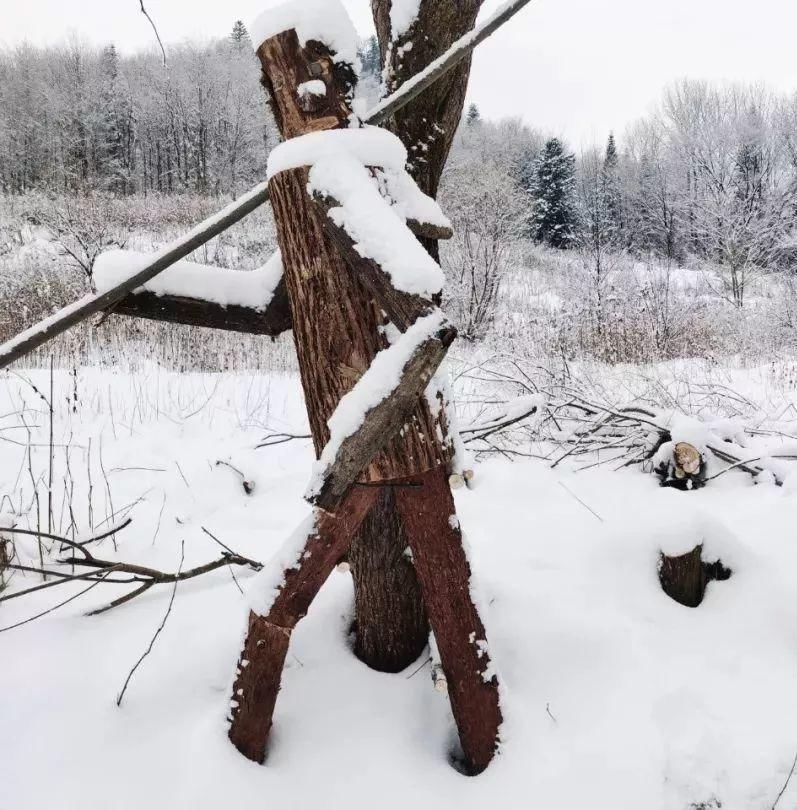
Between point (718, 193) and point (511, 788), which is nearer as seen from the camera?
point (511, 788)

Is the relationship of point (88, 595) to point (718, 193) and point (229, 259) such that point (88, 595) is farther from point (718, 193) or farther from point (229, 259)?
point (718, 193)

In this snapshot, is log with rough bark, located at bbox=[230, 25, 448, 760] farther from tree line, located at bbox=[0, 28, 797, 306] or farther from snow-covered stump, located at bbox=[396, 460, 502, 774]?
tree line, located at bbox=[0, 28, 797, 306]

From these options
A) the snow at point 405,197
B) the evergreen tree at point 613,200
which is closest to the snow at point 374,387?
the snow at point 405,197

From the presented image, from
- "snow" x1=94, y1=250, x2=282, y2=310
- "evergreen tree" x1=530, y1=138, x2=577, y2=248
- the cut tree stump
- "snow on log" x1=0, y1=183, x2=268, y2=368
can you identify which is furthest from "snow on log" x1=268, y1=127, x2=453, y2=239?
"evergreen tree" x1=530, y1=138, x2=577, y2=248

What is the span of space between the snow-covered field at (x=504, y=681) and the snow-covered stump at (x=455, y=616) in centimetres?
7

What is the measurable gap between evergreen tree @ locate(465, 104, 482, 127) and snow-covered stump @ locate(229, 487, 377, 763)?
4195 centimetres

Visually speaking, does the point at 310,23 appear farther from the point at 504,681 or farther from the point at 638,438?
the point at 638,438

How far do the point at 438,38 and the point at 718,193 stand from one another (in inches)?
751

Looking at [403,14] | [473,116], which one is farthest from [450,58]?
[473,116]

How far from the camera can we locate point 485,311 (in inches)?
413

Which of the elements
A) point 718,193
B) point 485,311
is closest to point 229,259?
point 485,311

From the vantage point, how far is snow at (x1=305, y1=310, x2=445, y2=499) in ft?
2.81

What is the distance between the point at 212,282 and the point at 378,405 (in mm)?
604

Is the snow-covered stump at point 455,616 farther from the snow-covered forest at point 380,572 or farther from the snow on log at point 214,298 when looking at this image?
the snow on log at point 214,298
